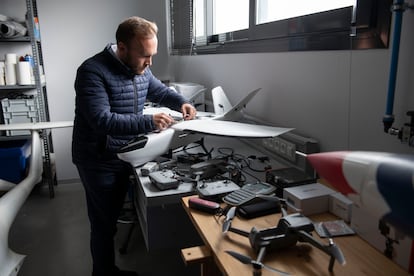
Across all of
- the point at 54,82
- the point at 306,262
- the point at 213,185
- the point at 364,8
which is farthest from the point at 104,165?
the point at 54,82

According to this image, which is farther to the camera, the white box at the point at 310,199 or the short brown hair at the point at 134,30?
the short brown hair at the point at 134,30

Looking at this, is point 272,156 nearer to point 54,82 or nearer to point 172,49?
point 172,49

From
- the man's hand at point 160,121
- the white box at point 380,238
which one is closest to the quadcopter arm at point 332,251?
the white box at point 380,238

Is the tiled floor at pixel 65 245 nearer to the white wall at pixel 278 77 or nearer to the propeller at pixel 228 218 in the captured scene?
the white wall at pixel 278 77

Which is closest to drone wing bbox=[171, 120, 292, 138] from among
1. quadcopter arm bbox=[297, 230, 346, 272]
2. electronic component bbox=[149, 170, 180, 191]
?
electronic component bbox=[149, 170, 180, 191]

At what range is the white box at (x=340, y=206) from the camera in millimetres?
991

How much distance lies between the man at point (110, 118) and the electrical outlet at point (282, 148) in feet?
1.46

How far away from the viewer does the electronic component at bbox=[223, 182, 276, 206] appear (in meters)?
1.13

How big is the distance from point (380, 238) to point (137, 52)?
1.21 metres

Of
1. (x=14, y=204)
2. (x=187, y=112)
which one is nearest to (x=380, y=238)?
(x=187, y=112)

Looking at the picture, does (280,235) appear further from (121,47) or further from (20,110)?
(20,110)

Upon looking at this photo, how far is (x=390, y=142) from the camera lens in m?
1.10

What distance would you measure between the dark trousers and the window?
101 cm

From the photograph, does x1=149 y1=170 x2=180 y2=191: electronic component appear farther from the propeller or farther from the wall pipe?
the wall pipe
